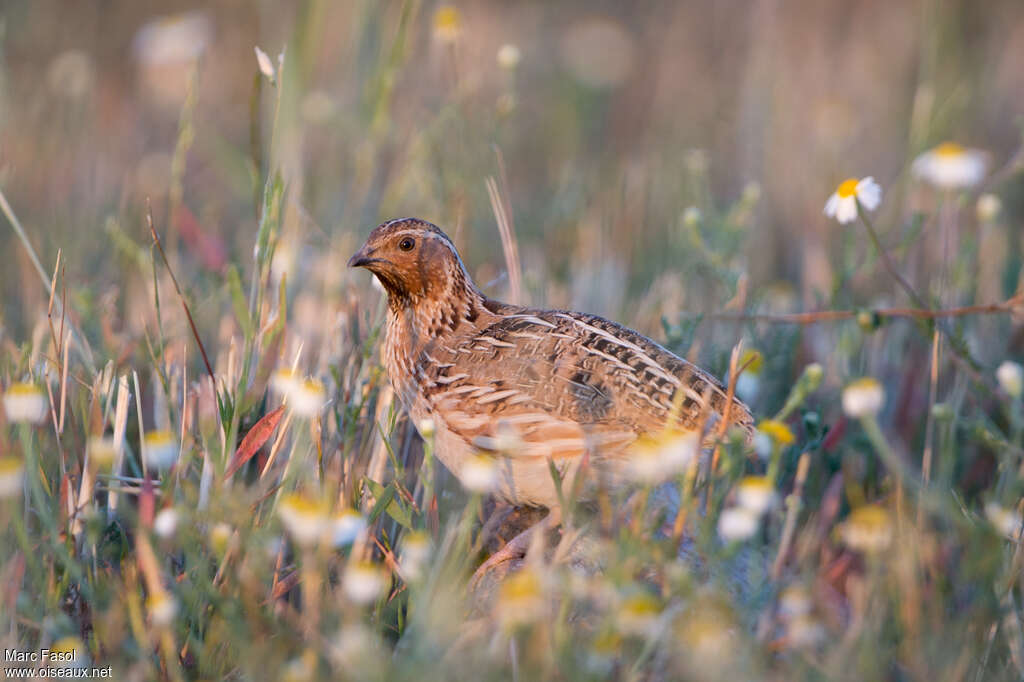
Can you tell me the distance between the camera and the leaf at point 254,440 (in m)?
3.23

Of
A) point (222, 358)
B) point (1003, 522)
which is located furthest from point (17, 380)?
point (1003, 522)

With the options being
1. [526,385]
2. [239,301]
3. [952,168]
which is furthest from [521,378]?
[952,168]

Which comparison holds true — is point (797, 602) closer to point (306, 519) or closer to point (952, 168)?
point (306, 519)

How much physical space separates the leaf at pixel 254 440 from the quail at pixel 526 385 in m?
0.52

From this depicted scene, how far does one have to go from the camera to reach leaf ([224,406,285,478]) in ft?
10.6

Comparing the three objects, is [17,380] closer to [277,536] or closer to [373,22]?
[277,536]

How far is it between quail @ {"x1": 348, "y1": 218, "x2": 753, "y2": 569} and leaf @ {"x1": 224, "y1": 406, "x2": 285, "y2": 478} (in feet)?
1.70

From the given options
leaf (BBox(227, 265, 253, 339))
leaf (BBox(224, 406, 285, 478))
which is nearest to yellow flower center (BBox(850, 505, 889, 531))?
leaf (BBox(224, 406, 285, 478))

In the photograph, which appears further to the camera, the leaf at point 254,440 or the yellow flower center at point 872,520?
the leaf at point 254,440

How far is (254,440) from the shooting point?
3252mm

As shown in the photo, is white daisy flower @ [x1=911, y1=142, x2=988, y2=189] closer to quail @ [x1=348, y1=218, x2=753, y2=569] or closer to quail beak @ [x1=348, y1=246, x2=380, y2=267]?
quail @ [x1=348, y1=218, x2=753, y2=569]

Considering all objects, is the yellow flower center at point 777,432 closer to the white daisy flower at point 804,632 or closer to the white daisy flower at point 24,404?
the white daisy flower at point 804,632

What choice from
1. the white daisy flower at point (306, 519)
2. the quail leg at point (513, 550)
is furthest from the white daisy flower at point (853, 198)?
the white daisy flower at point (306, 519)

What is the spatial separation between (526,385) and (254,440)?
2.91 ft
